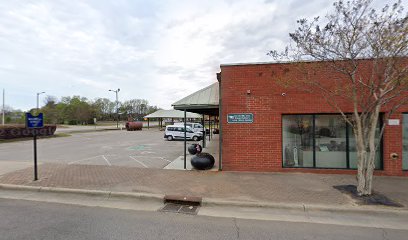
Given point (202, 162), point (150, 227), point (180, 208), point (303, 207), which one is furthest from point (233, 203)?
point (202, 162)

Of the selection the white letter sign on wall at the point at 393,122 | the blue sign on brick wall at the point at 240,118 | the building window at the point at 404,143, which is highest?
the blue sign on brick wall at the point at 240,118

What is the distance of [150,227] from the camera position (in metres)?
4.41

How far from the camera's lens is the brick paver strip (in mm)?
6043

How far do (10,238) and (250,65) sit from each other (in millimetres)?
8358

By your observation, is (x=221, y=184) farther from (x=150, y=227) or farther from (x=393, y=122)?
(x=393, y=122)

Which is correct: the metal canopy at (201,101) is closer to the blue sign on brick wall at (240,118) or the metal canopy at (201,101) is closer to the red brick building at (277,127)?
the red brick building at (277,127)

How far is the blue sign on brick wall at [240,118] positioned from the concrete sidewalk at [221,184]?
6.66 feet

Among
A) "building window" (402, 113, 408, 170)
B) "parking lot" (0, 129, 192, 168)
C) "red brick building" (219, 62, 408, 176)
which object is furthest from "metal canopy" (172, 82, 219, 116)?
"building window" (402, 113, 408, 170)

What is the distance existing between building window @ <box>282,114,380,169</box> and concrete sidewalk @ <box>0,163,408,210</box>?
693 mm

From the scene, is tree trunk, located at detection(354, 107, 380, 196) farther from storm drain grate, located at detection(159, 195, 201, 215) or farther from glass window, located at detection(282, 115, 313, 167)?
storm drain grate, located at detection(159, 195, 201, 215)

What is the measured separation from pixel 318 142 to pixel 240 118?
3.17 meters


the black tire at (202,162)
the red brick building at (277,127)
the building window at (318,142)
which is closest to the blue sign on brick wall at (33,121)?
the black tire at (202,162)

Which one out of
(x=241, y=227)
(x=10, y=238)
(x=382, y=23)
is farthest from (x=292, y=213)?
(x=10, y=238)

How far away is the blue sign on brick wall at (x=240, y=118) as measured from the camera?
28.9 ft
